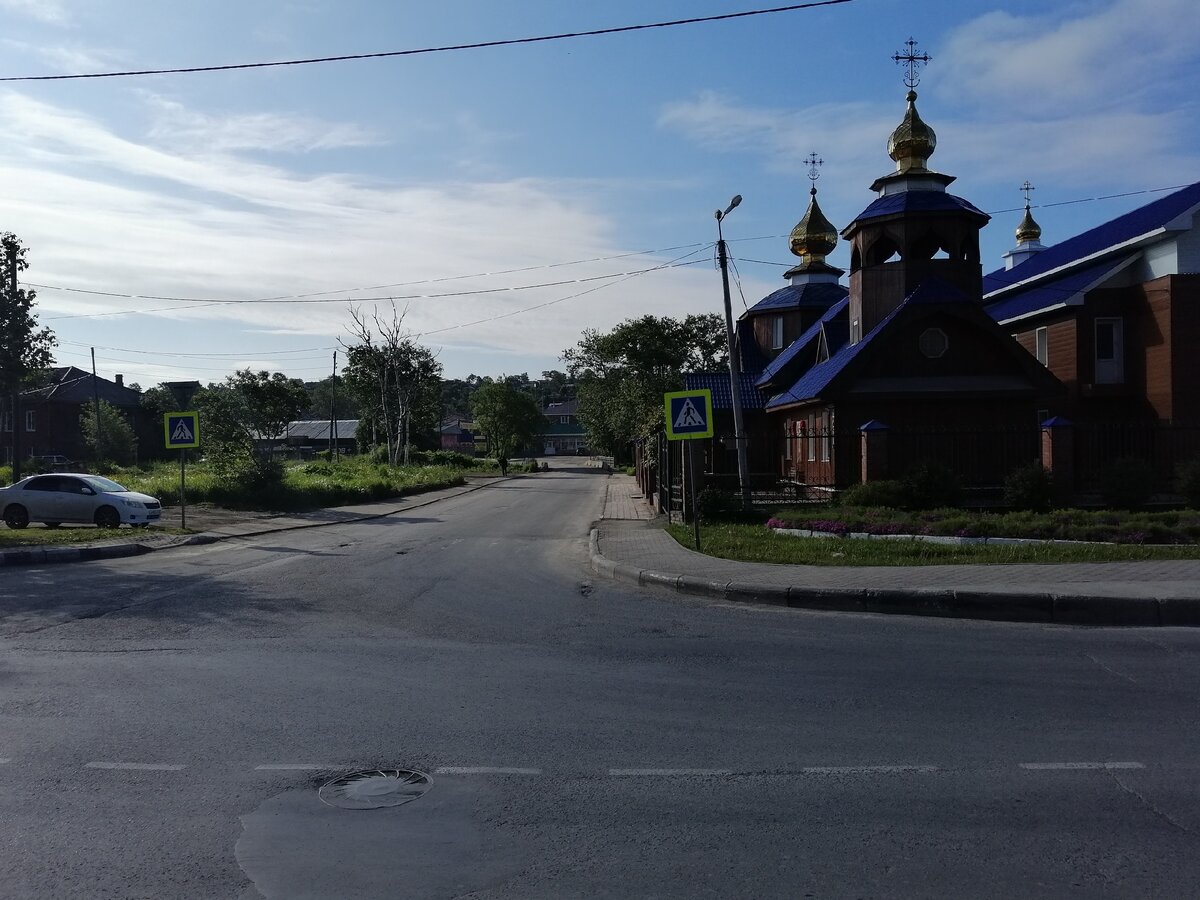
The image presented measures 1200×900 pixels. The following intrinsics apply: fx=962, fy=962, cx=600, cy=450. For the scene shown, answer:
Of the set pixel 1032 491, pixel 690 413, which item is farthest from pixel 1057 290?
pixel 690 413

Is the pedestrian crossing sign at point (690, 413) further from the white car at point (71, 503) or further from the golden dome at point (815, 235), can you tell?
the golden dome at point (815, 235)

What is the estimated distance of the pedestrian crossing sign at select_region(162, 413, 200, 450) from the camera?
21.7 meters

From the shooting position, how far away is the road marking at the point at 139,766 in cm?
556

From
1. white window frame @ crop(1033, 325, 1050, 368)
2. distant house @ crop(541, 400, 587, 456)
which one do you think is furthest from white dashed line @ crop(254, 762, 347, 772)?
distant house @ crop(541, 400, 587, 456)

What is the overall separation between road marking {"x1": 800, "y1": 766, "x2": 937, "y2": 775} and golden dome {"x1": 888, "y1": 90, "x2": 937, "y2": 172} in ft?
92.0

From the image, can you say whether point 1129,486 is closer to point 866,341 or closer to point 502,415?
point 866,341

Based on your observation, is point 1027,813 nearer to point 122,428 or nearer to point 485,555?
point 485,555

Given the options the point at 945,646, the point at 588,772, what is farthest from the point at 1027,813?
the point at 945,646

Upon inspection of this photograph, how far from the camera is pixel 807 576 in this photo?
41.4 ft

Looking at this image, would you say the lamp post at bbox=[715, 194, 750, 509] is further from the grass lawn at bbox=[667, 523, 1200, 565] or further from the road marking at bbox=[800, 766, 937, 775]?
the road marking at bbox=[800, 766, 937, 775]

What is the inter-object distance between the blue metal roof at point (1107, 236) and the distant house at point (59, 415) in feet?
172

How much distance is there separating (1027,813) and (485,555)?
13412mm

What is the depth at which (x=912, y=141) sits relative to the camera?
1176 inches

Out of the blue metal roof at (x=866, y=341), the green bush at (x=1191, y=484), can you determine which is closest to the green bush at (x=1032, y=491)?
the green bush at (x=1191, y=484)
